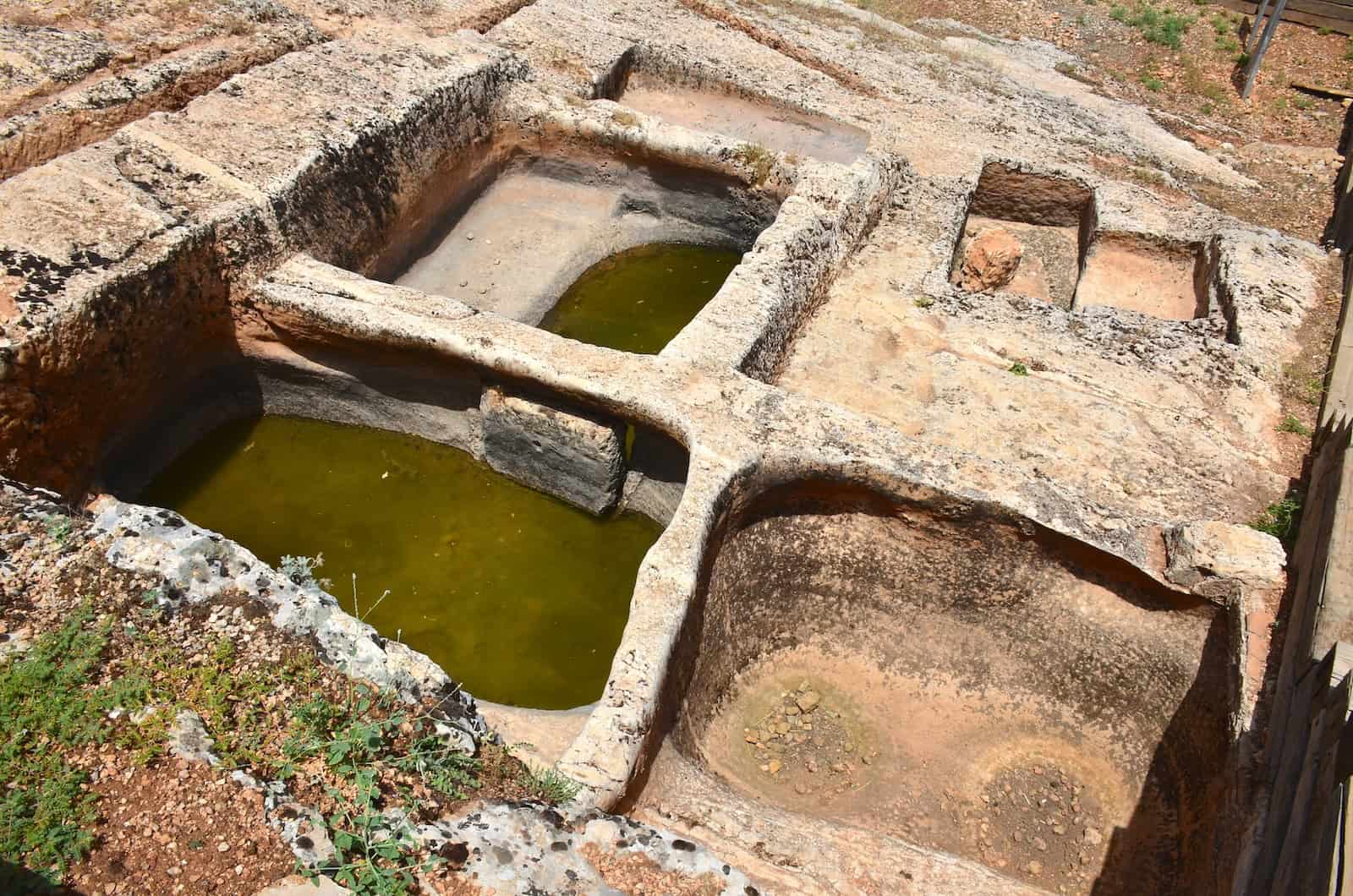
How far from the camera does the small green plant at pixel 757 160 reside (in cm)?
786

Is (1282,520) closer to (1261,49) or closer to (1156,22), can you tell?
(1261,49)

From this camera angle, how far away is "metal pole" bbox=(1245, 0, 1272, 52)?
11.3 metres

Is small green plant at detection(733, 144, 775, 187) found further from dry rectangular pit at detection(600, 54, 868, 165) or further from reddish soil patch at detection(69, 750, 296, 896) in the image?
reddish soil patch at detection(69, 750, 296, 896)

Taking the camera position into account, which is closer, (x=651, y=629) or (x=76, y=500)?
(x=651, y=629)

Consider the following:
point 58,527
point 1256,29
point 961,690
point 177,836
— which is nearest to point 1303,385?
point 961,690

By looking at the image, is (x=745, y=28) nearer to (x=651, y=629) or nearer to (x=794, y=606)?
(x=794, y=606)

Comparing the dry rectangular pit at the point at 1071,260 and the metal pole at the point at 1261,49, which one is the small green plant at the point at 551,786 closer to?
the dry rectangular pit at the point at 1071,260

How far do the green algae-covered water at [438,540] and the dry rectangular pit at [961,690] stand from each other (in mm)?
978

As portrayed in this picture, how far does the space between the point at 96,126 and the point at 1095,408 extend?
24.7 ft

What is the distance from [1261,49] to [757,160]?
6.87 metres

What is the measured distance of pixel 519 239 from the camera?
866 centimetres

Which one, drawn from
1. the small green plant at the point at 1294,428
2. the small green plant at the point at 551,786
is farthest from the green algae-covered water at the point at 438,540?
the small green plant at the point at 1294,428

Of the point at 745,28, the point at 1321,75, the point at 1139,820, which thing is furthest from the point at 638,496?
the point at 1321,75

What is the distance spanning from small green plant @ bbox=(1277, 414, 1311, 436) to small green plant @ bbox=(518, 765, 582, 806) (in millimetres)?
5250
